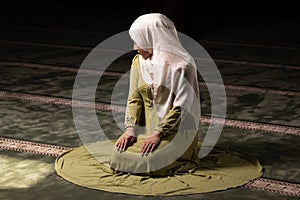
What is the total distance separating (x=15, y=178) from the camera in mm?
2889

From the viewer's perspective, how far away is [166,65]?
9.52ft

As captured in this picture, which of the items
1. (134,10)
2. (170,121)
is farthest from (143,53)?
(134,10)

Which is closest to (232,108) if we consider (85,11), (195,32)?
(195,32)

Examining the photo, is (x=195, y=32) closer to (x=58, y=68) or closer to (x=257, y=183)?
(x=58, y=68)

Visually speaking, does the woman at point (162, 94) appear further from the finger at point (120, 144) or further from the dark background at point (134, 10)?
the dark background at point (134, 10)

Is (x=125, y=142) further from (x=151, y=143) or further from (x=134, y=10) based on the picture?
(x=134, y=10)

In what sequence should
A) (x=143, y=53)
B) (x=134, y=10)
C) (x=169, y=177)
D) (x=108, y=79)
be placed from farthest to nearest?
1. (x=134, y=10)
2. (x=108, y=79)
3. (x=143, y=53)
4. (x=169, y=177)

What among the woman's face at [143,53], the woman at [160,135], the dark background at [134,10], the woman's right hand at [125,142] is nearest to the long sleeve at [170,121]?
the woman at [160,135]

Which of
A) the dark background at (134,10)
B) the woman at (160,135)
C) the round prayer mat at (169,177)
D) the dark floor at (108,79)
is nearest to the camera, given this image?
the round prayer mat at (169,177)

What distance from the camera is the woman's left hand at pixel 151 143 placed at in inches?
113

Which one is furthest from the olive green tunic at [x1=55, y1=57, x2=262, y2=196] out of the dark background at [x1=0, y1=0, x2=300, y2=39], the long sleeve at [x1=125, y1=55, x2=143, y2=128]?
the dark background at [x1=0, y1=0, x2=300, y2=39]

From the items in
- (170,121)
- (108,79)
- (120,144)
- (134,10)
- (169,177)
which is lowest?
(134,10)

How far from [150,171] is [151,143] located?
118mm

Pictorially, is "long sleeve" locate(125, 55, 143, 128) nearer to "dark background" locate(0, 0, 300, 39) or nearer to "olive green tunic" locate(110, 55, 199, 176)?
"olive green tunic" locate(110, 55, 199, 176)
